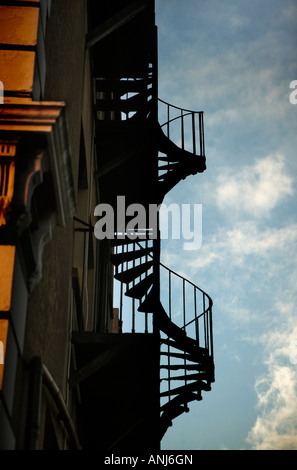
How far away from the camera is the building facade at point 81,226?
4.87 metres

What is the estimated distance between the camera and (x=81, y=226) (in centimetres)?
1096

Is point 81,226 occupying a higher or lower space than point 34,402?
higher

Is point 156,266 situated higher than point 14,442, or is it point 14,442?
point 156,266

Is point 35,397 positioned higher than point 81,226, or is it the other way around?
point 81,226

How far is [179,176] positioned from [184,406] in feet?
12.8

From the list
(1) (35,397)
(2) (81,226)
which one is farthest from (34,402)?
(2) (81,226)

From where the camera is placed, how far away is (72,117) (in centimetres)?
875

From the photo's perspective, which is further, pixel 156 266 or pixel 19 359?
pixel 156 266

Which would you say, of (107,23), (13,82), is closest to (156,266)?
(107,23)

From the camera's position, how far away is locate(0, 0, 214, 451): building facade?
4867 millimetres

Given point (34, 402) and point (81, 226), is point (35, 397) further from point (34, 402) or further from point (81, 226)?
point (81, 226)

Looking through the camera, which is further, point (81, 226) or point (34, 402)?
point (81, 226)

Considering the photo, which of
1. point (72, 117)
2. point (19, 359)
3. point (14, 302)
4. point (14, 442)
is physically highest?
point (72, 117)

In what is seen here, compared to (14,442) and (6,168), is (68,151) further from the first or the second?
(14,442)
